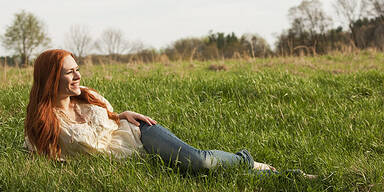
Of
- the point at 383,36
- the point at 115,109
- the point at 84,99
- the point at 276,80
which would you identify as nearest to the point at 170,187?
the point at 84,99

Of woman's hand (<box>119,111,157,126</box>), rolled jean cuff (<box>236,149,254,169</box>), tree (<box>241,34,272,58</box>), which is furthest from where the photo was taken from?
tree (<box>241,34,272,58</box>)

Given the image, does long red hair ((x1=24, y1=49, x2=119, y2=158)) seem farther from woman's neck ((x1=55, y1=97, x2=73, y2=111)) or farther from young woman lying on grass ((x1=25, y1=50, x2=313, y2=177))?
woman's neck ((x1=55, y1=97, x2=73, y2=111))

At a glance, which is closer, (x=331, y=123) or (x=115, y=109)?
(x=331, y=123)

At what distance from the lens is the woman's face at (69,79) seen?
3.21 m

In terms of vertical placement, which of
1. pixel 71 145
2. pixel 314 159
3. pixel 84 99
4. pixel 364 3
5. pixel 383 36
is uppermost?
pixel 364 3

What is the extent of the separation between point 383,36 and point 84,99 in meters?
28.2

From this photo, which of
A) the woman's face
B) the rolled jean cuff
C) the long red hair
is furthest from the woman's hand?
the rolled jean cuff

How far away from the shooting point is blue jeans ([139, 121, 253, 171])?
3.15 m

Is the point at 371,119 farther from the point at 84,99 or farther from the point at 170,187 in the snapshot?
the point at 84,99

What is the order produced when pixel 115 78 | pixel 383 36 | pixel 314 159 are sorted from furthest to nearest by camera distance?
1. pixel 383 36
2. pixel 115 78
3. pixel 314 159

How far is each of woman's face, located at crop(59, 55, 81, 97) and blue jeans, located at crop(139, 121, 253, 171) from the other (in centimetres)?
79

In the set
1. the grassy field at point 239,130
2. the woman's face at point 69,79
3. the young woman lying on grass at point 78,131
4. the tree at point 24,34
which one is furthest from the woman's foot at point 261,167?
the tree at point 24,34

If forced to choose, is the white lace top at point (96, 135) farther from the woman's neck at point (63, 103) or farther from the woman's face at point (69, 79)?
the woman's face at point (69, 79)

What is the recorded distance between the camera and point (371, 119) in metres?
4.65
